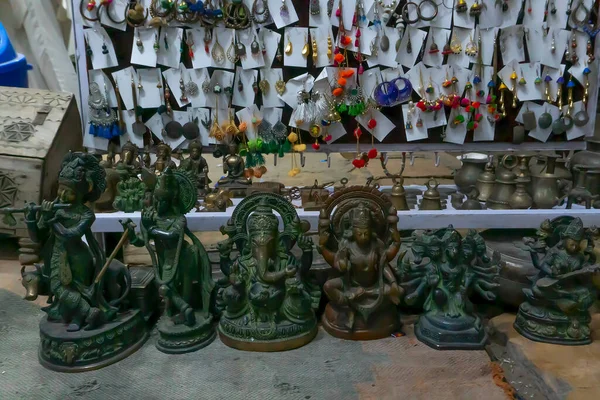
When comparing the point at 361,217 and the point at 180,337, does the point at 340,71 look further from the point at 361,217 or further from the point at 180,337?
the point at 180,337

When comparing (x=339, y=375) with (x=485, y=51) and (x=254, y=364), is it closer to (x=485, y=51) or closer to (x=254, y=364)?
(x=254, y=364)

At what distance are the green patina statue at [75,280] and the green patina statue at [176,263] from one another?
0.19 meters

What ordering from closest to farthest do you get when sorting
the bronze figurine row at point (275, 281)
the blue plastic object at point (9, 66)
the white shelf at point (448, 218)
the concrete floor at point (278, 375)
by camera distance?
the concrete floor at point (278, 375)
the bronze figurine row at point (275, 281)
the white shelf at point (448, 218)
the blue plastic object at point (9, 66)

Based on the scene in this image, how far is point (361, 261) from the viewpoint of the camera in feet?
7.71

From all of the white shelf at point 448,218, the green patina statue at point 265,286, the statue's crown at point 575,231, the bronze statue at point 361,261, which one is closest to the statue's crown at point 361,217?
the bronze statue at point 361,261

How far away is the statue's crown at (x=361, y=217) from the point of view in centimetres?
231

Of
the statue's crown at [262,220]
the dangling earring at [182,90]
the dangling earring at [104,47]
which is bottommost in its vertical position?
the statue's crown at [262,220]

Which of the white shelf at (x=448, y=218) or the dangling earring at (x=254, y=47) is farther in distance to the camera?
the dangling earring at (x=254, y=47)

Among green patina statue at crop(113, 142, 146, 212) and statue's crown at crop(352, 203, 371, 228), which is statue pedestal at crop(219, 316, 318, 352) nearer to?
statue's crown at crop(352, 203, 371, 228)

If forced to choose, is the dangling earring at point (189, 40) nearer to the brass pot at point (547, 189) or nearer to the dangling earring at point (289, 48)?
the dangling earring at point (289, 48)

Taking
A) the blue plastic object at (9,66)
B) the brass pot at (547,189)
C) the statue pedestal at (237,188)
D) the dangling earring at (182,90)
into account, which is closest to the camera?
the brass pot at (547,189)

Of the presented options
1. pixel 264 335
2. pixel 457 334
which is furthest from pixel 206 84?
pixel 457 334

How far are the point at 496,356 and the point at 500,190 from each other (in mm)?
1141

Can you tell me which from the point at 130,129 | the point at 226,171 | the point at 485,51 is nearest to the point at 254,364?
the point at 226,171
